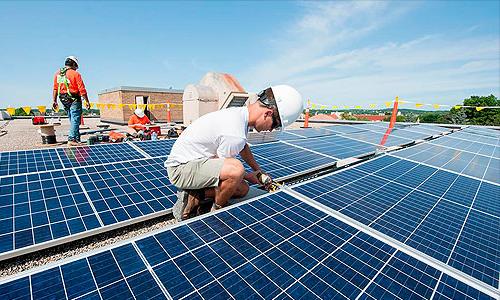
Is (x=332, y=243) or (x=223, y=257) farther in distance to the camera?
(x=332, y=243)

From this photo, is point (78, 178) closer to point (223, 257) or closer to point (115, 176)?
point (115, 176)

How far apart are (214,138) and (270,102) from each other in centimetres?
95

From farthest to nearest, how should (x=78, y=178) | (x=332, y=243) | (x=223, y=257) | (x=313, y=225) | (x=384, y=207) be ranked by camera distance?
(x=78, y=178) < (x=384, y=207) < (x=313, y=225) < (x=332, y=243) < (x=223, y=257)

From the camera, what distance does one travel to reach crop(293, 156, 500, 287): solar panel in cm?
256

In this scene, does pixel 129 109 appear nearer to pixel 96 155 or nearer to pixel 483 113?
pixel 96 155

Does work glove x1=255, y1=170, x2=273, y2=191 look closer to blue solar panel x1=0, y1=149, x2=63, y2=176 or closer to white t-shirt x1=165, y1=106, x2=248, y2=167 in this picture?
white t-shirt x1=165, y1=106, x2=248, y2=167

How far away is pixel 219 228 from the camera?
2572 mm

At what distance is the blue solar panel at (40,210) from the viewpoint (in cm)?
301

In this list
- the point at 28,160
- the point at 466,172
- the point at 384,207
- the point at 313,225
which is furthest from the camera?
the point at 466,172

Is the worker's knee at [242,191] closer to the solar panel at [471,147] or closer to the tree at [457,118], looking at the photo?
the solar panel at [471,147]

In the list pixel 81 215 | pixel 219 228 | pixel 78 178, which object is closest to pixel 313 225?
pixel 219 228

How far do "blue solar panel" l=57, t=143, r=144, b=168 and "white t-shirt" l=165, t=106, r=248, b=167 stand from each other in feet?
10.8

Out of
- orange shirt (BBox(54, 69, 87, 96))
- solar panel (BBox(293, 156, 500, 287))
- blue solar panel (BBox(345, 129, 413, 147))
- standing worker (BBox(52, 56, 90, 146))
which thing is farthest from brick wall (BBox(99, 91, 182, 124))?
solar panel (BBox(293, 156, 500, 287))

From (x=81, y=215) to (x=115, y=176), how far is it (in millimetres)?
1378
